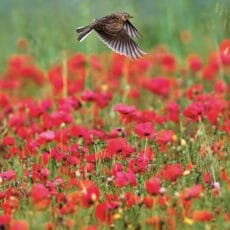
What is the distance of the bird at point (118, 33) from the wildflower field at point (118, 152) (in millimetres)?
362

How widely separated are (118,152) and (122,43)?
Answer: 1.44 m

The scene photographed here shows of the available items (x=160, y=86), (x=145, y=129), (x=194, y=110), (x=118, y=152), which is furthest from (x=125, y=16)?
(x=160, y=86)

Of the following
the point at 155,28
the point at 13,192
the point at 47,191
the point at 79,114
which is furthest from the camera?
the point at 155,28

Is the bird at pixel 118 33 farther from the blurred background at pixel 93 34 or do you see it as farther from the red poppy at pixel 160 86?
the blurred background at pixel 93 34

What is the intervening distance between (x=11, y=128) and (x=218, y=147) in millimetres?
1710

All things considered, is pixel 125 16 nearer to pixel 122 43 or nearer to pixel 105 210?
pixel 122 43

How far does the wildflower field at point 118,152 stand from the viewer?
422 cm

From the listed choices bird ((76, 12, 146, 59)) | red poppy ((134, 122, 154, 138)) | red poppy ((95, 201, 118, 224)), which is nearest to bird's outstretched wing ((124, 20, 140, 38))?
bird ((76, 12, 146, 59))

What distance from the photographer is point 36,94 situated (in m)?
9.16

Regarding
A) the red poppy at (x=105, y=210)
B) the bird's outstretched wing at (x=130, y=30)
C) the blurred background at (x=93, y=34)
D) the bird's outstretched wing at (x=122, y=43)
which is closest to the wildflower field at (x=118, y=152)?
the red poppy at (x=105, y=210)

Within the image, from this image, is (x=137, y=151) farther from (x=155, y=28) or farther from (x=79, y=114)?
(x=155, y=28)

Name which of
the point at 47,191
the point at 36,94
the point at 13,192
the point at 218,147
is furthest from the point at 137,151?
the point at 36,94

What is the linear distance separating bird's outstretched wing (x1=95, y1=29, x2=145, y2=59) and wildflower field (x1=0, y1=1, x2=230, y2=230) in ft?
1.17

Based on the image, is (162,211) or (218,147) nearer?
(162,211)
